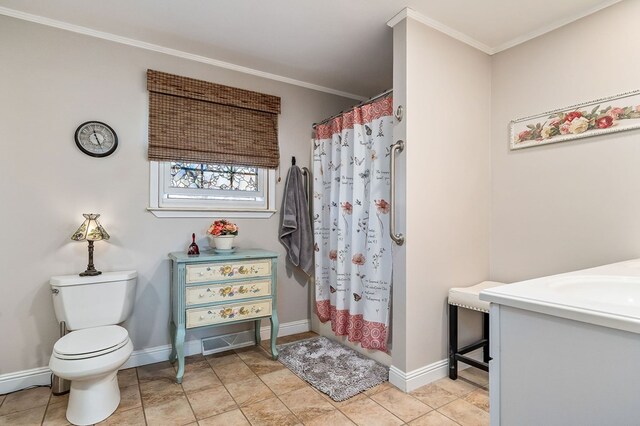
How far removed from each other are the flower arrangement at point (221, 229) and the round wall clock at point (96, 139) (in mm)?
873

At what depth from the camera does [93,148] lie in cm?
227

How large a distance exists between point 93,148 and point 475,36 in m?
2.79

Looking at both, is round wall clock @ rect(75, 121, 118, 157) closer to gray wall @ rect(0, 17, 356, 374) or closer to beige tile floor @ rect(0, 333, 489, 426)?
gray wall @ rect(0, 17, 356, 374)

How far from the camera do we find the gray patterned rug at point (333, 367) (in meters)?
2.05

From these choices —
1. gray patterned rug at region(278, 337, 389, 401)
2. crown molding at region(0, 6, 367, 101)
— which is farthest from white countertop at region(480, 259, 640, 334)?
crown molding at region(0, 6, 367, 101)

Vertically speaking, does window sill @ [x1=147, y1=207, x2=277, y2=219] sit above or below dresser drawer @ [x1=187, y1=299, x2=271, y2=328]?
above

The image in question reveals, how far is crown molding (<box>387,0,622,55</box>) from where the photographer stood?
2022 mm

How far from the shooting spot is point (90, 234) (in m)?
2.11

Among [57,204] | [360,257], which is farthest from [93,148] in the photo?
[360,257]

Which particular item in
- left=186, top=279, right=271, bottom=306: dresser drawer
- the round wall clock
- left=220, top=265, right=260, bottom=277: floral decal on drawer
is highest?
the round wall clock

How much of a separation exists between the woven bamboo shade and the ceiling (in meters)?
0.29

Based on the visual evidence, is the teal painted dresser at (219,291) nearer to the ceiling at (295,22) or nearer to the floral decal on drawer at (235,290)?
the floral decal on drawer at (235,290)

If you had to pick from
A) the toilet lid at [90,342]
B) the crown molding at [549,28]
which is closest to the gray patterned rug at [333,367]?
the toilet lid at [90,342]

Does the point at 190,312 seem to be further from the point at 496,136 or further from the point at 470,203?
the point at 496,136
